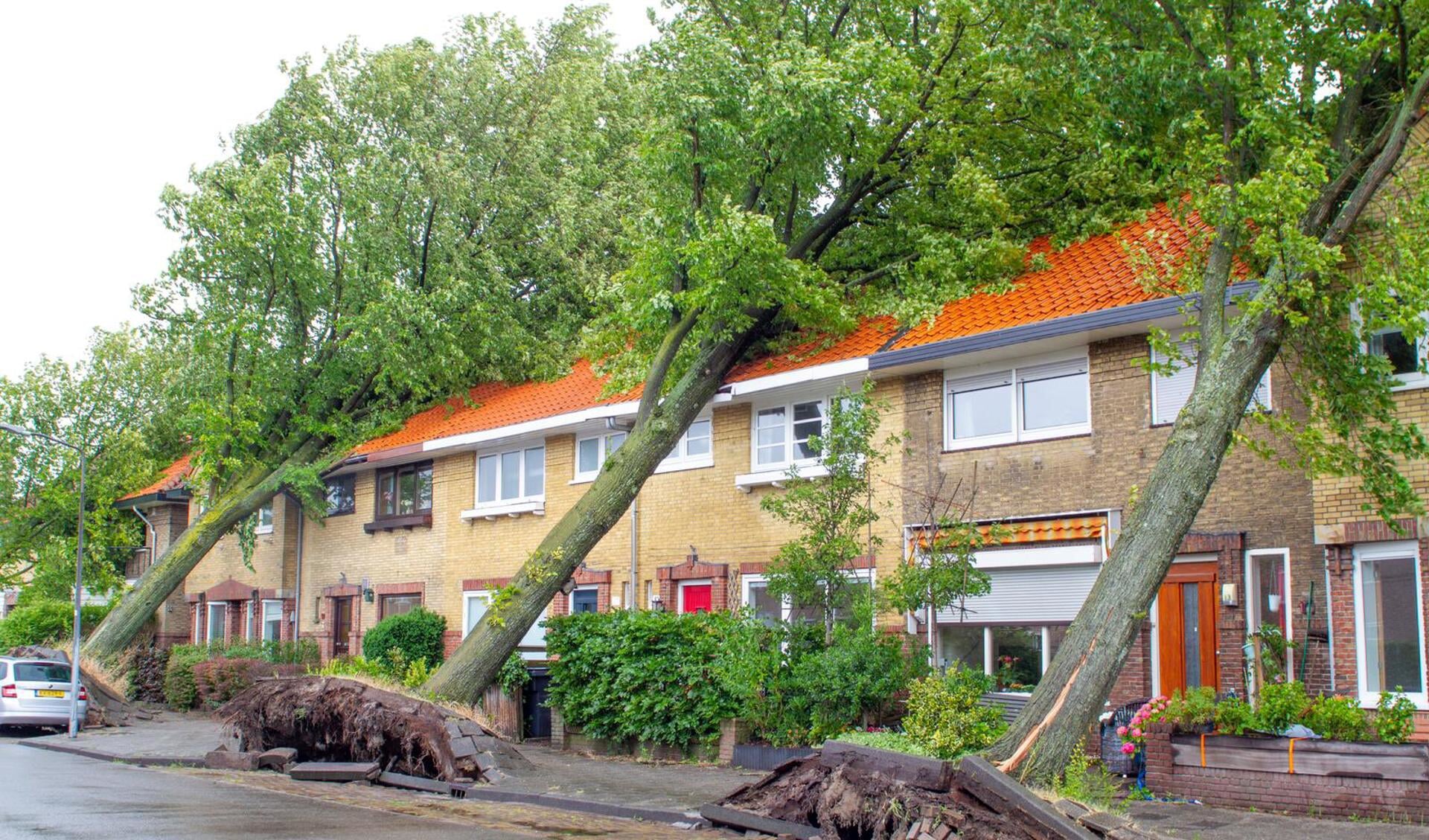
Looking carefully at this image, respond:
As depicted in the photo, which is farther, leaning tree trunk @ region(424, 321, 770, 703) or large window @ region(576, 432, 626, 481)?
large window @ region(576, 432, 626, 481)

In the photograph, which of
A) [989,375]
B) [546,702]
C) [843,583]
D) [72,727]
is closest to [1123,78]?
[989,375]

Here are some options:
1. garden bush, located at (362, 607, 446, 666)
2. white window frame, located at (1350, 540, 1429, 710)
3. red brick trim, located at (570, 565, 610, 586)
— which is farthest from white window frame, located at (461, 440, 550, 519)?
white window frame, located at (1350, 540, 1429, 710)

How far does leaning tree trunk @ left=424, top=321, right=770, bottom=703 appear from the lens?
1856 cm

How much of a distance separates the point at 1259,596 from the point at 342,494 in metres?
21.9

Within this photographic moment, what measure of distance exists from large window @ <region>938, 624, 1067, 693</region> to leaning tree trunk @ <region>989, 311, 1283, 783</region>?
474 cm

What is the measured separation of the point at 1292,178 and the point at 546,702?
13081 mm

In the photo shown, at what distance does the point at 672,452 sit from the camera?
22969mm

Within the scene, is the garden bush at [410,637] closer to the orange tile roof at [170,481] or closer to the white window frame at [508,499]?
the white window frame at [508,499]

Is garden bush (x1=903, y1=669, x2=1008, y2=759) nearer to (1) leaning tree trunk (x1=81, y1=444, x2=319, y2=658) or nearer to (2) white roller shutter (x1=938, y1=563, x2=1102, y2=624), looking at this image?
(2) white roller shutter (x1=938, y1=563, x2=1102, y2=624)

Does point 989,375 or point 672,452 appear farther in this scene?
point 672,452

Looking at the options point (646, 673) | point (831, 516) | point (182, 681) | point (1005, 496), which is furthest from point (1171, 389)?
point (182, 681)

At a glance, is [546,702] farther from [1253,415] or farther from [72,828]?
[1253,415]

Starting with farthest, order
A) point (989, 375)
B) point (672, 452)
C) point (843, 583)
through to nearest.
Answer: point (672, 452), point (989, 375), point (843, 583)

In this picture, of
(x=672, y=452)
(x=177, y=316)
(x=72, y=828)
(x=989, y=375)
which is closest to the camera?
(x=72, y=828)
